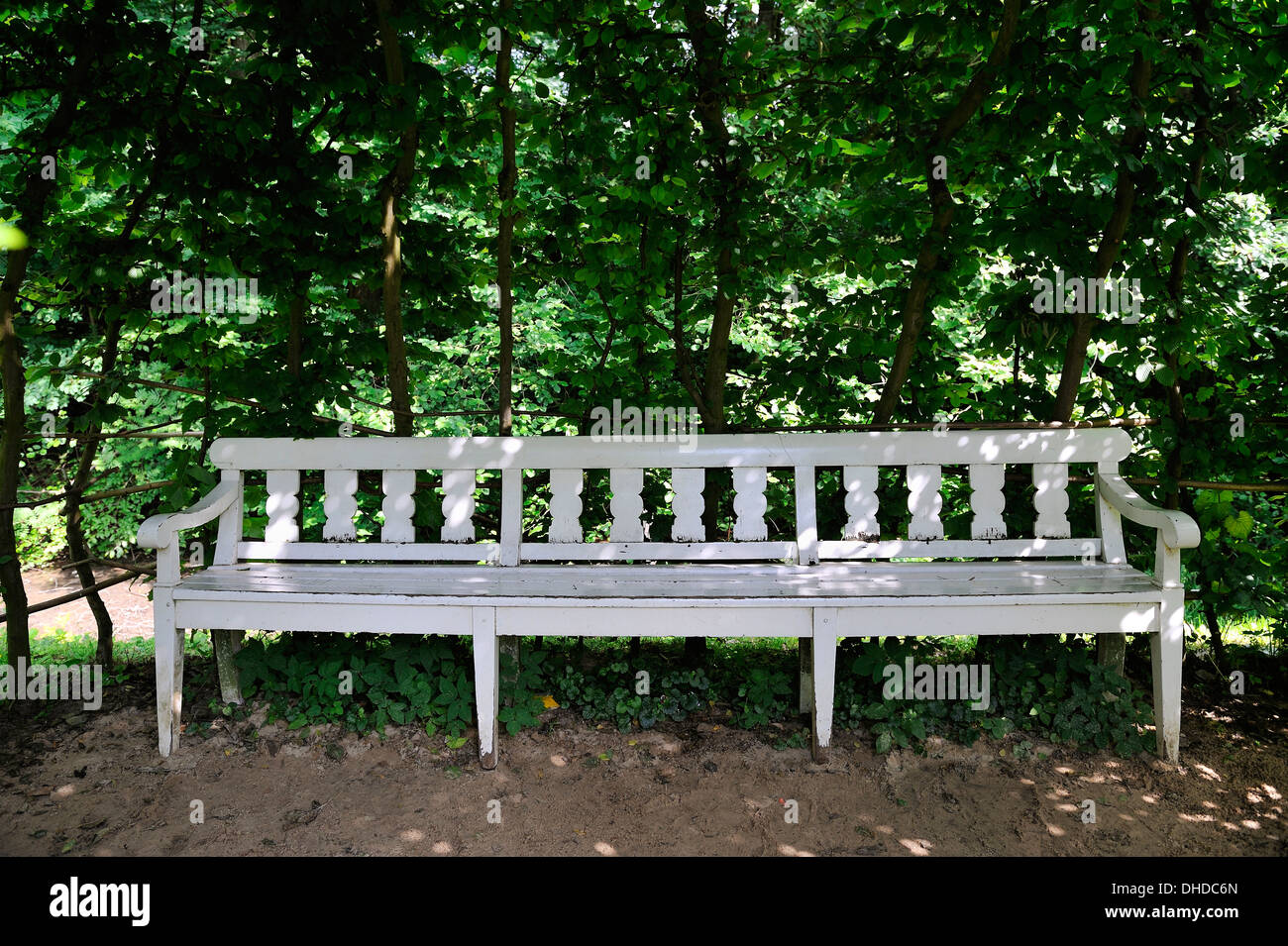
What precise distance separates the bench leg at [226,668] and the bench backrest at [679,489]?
31 centimetres

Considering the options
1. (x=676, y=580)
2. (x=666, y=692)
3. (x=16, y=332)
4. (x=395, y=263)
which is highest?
(x=395, y=263)

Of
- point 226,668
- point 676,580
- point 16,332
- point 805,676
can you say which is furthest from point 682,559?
point 16,332

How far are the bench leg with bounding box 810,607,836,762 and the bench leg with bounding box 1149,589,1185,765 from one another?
3.72 feet

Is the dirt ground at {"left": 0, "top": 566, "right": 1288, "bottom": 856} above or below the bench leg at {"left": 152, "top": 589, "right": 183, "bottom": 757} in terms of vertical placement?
below

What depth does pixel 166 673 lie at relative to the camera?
3117 mm

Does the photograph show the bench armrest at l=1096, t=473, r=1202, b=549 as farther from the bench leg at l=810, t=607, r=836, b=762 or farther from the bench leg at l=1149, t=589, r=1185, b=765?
the bench leg at l=810, t=607, r=836, b=762

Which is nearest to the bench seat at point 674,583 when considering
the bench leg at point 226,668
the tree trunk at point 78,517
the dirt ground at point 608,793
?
the bench leg at point 226,668

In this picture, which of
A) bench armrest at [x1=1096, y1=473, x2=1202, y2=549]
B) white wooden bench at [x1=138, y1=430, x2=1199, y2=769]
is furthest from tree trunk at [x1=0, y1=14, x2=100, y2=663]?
bench armrest at [x1=1096, y1=473, x2=1202, y2=549]

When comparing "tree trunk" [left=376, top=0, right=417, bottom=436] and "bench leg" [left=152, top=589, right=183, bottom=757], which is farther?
"tree trunk" [left=376, top=0, right=417, bottom=436]

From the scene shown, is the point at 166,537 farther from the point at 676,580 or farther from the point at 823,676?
the point at 823,676

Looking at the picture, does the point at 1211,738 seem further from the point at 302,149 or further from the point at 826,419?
the point at 302,149

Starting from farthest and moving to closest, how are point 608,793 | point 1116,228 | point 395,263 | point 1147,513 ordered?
point 395,263
point 1116,228
point 1147,513
point 608,793

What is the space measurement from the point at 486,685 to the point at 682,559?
93 cm

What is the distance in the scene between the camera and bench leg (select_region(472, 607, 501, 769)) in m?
3.03
